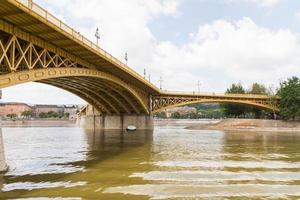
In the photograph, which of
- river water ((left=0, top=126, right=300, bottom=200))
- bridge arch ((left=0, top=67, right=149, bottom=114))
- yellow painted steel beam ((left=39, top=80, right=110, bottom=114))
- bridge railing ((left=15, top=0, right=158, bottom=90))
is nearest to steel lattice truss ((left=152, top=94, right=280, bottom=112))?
bridge arch ((left=0, top=67, right=149, bottom=114))

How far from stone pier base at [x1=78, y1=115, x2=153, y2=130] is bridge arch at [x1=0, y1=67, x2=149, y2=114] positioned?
1562 mm

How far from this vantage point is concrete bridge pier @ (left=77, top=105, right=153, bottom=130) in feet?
278

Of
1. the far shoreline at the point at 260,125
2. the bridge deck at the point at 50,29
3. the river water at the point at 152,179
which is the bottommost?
the river water at the point at 152,179

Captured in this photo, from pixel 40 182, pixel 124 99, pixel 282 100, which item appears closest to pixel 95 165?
pixel 40 182

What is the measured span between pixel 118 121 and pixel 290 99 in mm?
46364

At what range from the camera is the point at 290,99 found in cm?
8912

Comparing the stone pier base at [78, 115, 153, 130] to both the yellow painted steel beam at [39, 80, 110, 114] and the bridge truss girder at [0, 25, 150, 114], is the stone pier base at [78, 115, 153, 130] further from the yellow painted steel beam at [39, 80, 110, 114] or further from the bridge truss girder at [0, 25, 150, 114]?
the bridge truss girder at [0, 25, 150, 114]

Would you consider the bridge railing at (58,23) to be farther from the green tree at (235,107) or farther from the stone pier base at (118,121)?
the green tree at (235,107)

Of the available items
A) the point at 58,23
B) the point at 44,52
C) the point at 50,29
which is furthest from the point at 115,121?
the point at 50,29

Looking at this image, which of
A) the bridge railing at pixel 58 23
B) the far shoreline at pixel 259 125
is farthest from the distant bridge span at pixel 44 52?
the far shoreline at pixel 259 125

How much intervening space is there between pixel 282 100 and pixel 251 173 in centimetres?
7709

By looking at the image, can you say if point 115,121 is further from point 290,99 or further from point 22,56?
point 22,56

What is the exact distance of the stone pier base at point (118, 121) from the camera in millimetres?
84625

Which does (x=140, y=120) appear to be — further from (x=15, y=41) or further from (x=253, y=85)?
(x=15, y=41)
